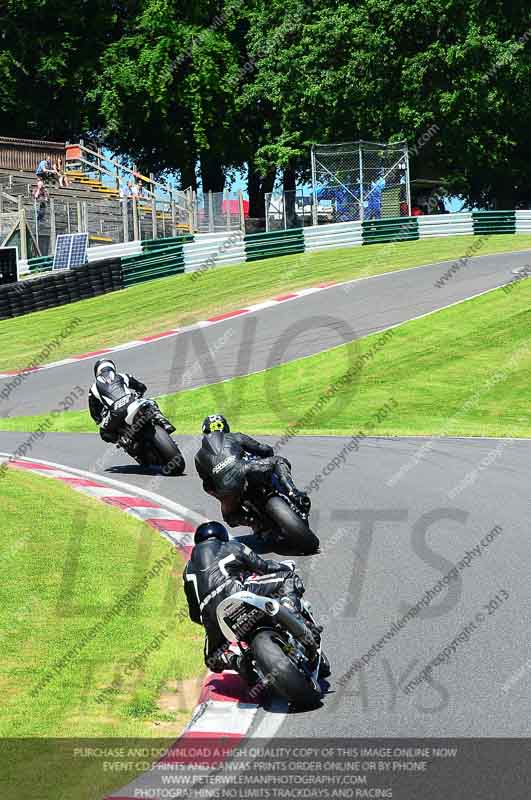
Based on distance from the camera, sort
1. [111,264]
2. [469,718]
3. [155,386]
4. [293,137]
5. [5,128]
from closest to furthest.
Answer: [469,718] → [155,386] → [111,264] → [293,137] → [5,128]

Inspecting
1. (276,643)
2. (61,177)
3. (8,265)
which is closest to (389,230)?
(8,265)

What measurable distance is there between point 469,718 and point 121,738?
1.81 meters

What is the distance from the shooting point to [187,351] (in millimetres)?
27219

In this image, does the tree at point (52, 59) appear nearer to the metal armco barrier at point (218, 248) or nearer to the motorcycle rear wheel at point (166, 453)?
the metal armco barrier at point (218, 248)

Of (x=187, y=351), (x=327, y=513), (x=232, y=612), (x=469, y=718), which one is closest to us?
(x=469, y=718)

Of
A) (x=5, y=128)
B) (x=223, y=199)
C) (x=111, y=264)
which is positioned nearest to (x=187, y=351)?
(x=111, y=264)

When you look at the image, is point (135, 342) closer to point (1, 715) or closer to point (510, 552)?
point (510, 552)

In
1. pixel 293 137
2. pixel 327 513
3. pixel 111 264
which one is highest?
pixel 293 137

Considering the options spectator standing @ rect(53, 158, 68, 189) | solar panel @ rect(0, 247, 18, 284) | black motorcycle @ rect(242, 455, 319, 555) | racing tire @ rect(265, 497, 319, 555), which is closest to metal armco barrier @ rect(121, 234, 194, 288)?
solar panel @ rect(0, 247, 18, 284)

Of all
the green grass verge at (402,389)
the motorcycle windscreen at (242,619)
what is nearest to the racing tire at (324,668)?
the motorcycle windscreen at (242,619)

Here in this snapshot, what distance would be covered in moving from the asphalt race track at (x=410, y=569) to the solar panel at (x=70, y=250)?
17325 mm

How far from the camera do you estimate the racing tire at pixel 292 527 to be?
419 inches

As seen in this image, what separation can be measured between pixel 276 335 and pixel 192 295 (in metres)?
6.35

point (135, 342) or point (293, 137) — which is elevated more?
point (293, 137)
